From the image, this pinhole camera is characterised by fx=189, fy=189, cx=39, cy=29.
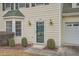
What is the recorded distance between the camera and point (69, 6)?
2.54m

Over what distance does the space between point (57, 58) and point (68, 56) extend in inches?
6.0

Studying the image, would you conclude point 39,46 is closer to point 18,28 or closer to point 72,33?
point 18,28

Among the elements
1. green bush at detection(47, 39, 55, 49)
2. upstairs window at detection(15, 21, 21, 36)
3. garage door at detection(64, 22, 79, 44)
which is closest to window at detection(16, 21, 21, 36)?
upstairs window at detection(15, 21, 21, 36)

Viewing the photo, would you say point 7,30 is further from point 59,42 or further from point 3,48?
point 59,42

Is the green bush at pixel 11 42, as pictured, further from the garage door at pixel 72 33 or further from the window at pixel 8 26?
the garage door at pixel 72 33

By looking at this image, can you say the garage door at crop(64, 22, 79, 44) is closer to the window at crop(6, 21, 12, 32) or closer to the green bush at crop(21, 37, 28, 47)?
the green bush at crop(21, 37, 28, 47)

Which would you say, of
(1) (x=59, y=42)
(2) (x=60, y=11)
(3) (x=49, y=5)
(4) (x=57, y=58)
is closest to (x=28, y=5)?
(3) (x=49, y=5)

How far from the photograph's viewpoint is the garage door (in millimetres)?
2551

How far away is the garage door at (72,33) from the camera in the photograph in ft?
8.37

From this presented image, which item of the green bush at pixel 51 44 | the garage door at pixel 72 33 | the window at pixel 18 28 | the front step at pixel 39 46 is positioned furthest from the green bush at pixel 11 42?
the garage door at pixel 72 33

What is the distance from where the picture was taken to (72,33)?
257 cm

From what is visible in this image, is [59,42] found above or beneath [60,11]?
beneath

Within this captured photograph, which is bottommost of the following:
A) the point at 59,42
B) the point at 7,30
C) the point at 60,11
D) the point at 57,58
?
the point at 57,58

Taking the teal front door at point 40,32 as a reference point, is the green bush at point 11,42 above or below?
below
